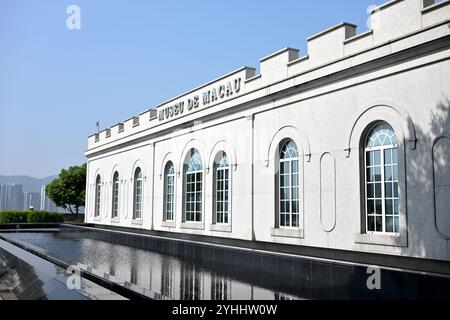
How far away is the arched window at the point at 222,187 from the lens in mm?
18266

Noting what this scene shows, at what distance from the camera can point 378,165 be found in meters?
12.1

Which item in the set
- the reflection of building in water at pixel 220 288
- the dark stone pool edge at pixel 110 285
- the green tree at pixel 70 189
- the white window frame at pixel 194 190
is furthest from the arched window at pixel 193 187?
the green tree at pixel 70 189

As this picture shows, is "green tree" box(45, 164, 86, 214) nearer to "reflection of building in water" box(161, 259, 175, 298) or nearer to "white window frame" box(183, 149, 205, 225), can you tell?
"white window frame" box(183, 149, 205, 225)

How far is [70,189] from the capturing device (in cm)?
5144

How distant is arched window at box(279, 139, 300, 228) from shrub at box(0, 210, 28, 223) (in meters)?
31.2

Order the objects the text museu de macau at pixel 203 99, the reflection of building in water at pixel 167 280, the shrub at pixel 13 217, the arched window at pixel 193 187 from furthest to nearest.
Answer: the shrub at pixel 13 217
the arched window at pixel 193 187
the text museu de macau at pixel 203 99
the reflection of building in water at pixel 167 280

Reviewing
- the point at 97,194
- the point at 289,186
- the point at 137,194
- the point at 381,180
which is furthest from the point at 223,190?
the point at 97,194

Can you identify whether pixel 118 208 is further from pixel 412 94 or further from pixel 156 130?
pixel 412 94

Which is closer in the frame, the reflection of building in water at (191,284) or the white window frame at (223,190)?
the reflection of building in water at (191,284)

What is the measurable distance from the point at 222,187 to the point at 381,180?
26.4 ft

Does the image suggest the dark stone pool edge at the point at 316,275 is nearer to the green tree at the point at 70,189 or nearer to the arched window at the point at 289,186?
the arched window at the point at 289,186

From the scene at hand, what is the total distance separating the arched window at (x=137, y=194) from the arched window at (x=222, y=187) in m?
8.68

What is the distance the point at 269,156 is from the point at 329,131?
2892 millimetres
